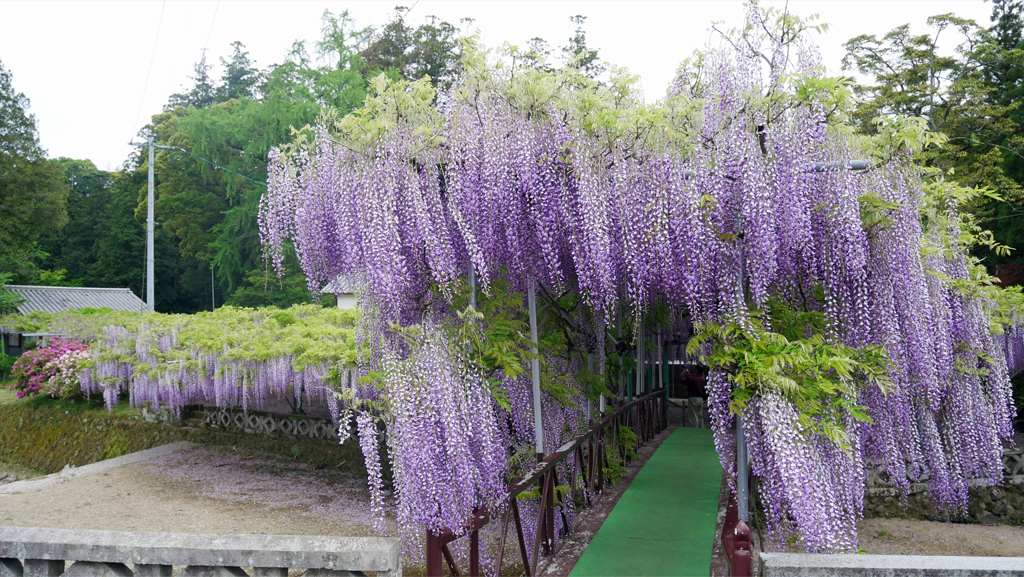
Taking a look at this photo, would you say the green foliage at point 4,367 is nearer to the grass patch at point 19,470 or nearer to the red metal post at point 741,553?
the grass patch at point 19,470

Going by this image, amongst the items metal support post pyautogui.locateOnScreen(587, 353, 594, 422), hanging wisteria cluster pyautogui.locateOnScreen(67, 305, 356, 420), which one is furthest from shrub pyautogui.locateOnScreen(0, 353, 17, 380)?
metal support post pyautogui.locateOnScreen(587, 353, 594, 422)

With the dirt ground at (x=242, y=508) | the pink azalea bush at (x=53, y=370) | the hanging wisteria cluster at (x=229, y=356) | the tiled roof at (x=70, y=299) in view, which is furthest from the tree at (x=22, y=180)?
the dirt ground at (x=242, y=508)

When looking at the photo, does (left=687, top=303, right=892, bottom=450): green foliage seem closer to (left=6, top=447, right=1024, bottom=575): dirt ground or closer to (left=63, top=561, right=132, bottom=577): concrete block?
(left=6, top=447, right=1024, bottom=575): dirt ground

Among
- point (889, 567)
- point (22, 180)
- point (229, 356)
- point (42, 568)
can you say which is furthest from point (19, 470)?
point (889, 567)

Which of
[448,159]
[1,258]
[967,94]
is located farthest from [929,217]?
[1,258]

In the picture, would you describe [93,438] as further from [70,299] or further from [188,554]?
[188,554]

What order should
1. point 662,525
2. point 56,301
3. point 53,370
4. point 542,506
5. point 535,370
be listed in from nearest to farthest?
1. point 542,506
2. point 535,370
3. point 662,525
4. point 53,370
5. point 56,301

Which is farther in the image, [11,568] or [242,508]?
[242,508]

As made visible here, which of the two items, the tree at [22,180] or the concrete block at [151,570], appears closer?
the concrete block at [151,570]

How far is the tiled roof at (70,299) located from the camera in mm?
23438

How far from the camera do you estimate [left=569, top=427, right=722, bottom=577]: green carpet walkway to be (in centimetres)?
460

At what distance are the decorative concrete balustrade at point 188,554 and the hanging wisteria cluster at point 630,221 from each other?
102 cm

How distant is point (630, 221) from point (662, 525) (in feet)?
9.76

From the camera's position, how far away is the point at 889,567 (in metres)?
2.50
